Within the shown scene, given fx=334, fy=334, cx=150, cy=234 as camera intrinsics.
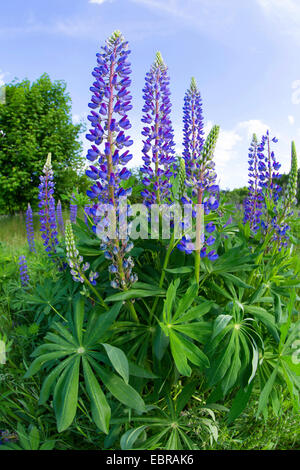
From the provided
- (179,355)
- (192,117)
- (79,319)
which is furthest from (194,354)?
(192,117)

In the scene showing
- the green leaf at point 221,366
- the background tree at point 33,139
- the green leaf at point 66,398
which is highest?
the background tree at point 33,139

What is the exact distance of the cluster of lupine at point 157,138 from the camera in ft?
6.81

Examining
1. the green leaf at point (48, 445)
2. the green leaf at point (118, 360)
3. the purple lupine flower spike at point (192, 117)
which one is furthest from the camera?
the purple lupine flower spike at point (192, 117)

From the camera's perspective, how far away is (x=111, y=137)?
156cm

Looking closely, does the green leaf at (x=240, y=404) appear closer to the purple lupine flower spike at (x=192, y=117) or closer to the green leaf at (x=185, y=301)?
the green leaf at (x=185, y=301)

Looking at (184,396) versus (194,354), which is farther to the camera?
(184,396)

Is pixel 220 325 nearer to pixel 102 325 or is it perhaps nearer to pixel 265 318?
pixel 265 318

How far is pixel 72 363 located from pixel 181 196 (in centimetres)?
100

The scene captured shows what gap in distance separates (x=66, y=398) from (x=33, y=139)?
15.8m

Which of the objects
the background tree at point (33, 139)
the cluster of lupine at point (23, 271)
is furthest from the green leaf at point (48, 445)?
the background tree at point (33, 139)

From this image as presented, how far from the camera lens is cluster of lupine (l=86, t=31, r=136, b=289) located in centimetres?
153

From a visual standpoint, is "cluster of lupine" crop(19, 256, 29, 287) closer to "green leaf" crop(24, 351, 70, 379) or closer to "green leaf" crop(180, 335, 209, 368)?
"green leaf" crop(24, 351, 70, 379)

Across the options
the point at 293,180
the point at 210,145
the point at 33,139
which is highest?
the point at 33,139
